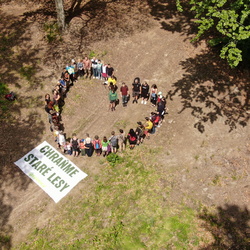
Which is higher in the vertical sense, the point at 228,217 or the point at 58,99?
the point at 58,99

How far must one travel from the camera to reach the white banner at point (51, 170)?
1417cm

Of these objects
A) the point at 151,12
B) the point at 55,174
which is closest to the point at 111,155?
the point at 55,174

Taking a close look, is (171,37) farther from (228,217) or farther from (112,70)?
(228,217)

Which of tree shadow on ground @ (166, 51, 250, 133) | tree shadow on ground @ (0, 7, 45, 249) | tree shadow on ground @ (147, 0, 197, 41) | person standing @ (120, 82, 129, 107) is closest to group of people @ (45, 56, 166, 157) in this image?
person standing @ (120, 82, 129, 107)

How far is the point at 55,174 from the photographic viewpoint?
47.9ft

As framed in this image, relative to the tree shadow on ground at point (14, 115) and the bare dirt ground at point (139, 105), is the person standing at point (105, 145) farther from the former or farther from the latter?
the tree shadow on ground at point (14, 115)

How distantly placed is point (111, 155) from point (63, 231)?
4731mm

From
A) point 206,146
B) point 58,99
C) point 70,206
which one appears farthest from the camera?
point 58,99

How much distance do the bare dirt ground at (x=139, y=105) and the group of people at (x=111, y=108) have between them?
1.80 feet

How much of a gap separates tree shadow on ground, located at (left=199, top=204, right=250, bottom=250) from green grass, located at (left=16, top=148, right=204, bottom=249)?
769 mm

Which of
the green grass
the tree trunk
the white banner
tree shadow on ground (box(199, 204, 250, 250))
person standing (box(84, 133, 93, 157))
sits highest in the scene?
the tree trunk

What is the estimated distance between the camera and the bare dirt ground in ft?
45.8

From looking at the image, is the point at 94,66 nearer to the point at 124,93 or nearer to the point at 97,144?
the point at 124,93

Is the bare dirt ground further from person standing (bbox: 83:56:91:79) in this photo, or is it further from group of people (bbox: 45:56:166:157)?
person standing (bbox: 83:56:91:79)
